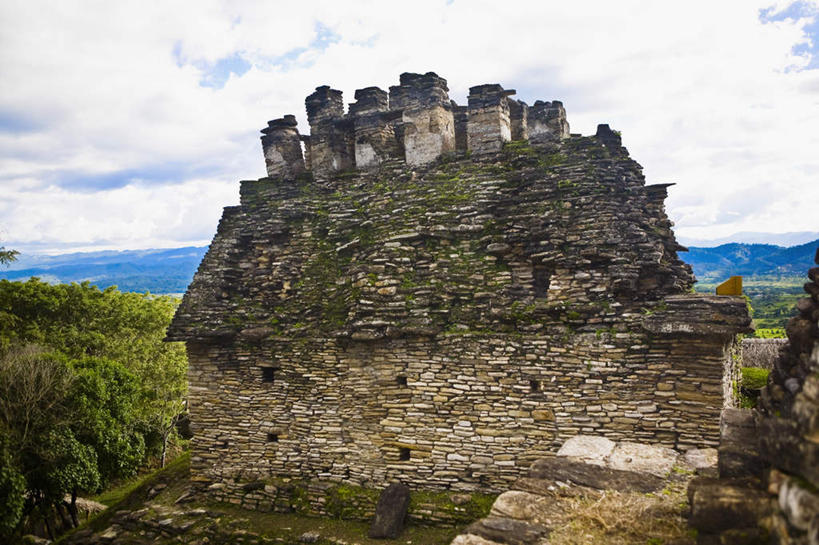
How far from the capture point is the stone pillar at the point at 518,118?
51.4 ft

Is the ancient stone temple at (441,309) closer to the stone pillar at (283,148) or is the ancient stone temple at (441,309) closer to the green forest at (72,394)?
the stone pillar at (283,148)

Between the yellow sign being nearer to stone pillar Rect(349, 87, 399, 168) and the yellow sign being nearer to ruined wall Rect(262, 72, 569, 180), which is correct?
ruined wall Rect(262, 72, 569, 180)

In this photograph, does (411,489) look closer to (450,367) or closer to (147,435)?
(450,367)

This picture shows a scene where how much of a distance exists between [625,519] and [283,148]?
13802mm

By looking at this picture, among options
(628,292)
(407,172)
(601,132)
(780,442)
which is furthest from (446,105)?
(780,442)

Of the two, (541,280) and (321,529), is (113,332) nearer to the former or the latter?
(321,529)

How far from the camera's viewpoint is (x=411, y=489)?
11484 mm

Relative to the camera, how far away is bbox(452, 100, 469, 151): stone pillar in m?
15.2

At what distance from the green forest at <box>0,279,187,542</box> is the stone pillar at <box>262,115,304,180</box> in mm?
8069

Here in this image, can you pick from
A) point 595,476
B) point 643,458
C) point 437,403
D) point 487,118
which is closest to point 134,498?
point 437,403

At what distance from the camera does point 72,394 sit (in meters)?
14.3

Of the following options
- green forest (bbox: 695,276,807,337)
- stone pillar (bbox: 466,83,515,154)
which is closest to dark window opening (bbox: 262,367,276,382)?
stone pillar (bbox: 466,83,515,154)

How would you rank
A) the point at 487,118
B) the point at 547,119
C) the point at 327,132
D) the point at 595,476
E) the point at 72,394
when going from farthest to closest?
the point at 327,132 → the point at 547,119 → the point at 72,394 → the point at 487,118 → the point at 595,476

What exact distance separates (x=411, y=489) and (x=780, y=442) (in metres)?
8.52
